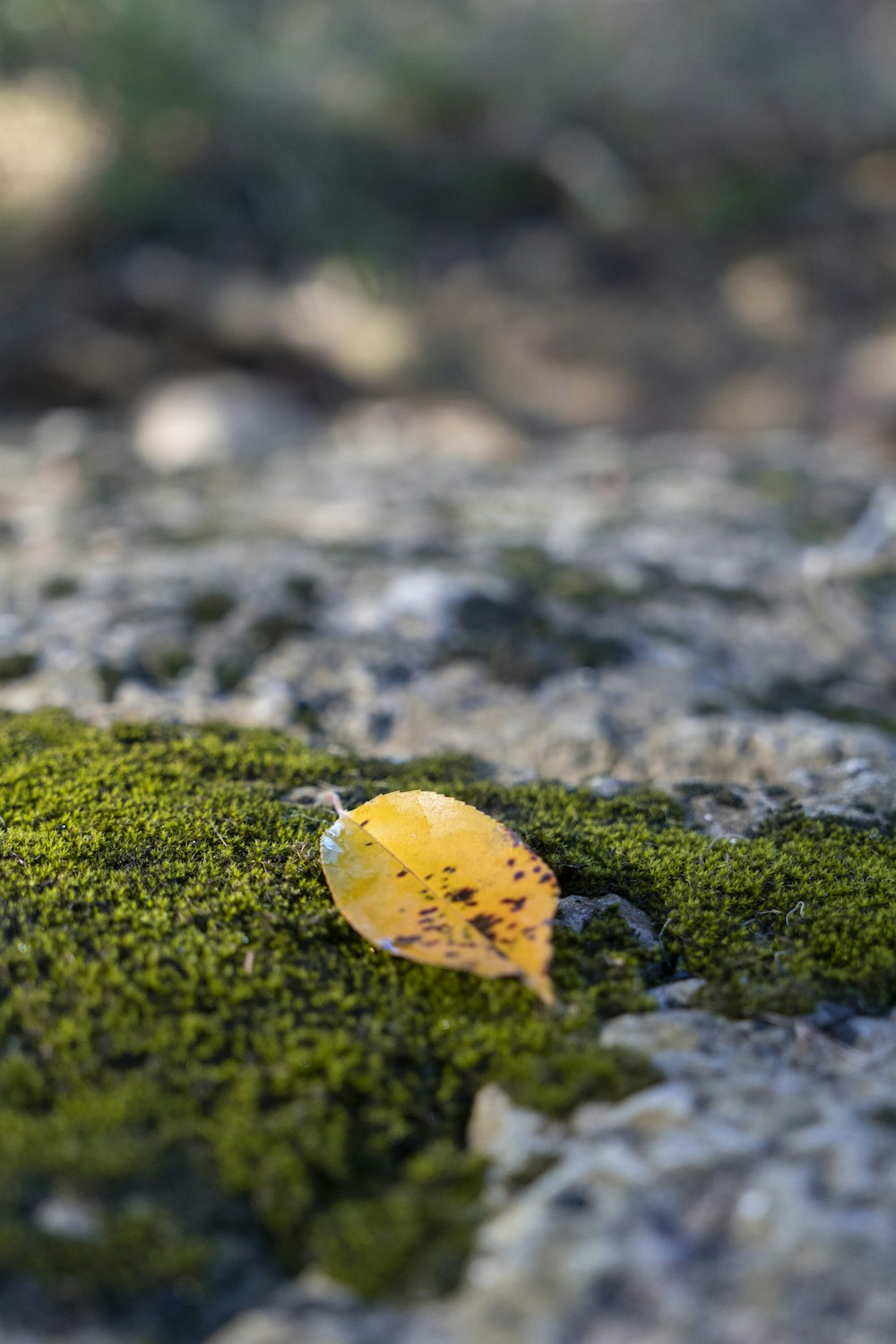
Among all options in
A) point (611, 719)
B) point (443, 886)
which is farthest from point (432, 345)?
point (443, 886)

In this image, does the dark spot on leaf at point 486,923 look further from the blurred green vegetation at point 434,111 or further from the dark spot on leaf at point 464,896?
the blurred green vegetation at point 434,111

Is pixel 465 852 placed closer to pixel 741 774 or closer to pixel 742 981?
pixel 742 981

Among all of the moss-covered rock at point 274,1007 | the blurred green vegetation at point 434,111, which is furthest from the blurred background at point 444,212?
the moss-covered rock at point 274,1007

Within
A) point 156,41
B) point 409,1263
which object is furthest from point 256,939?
point 156,41

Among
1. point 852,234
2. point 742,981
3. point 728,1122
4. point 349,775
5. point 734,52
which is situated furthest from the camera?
point 734,52

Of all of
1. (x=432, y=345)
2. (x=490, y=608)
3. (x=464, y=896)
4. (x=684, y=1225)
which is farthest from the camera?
(x=432, y=345)

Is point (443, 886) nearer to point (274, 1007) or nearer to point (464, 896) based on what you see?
point (464, 896)
